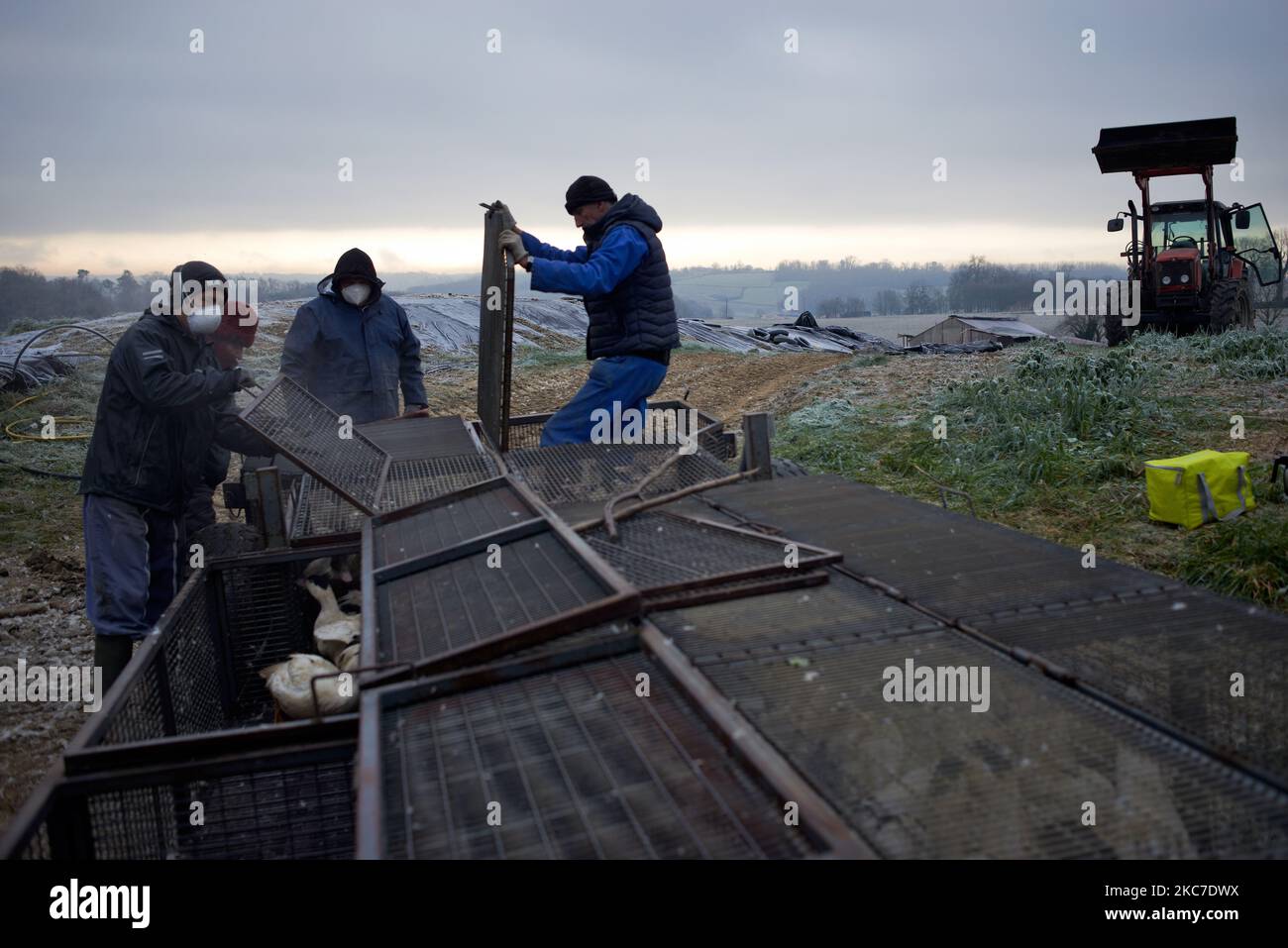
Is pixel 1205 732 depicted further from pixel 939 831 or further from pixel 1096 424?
pixel 1096 424

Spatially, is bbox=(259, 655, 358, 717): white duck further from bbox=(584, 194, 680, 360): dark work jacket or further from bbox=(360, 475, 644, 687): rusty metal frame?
bbox=(584, 194, 680, 360): dark work jacket

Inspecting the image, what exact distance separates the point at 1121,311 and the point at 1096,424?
315 inches

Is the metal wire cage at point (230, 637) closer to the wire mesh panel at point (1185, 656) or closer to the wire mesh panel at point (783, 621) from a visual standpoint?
the wire mesh panel at point (783, 621)

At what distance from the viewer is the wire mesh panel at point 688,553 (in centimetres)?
270

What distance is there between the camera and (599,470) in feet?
14.3

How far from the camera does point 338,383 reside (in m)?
6.02

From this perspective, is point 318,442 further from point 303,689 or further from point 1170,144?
point 1170,144

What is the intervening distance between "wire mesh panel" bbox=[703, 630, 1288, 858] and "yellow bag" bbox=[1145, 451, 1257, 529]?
479cm

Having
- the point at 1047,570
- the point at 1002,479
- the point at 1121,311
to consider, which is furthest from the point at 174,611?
the point at 1121,311

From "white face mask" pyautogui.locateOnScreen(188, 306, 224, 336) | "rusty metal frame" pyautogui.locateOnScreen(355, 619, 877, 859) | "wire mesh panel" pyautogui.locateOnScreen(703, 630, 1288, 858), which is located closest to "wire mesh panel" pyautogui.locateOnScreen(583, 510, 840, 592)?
"rusty metal frame" pyautogui.locateOnScreen(355, 619, 877, 859)

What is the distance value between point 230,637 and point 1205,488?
5.73 m

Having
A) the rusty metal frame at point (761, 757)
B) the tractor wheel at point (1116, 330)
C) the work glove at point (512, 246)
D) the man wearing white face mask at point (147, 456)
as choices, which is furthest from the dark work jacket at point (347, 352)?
the tractor wheel at point (1116, 330)
